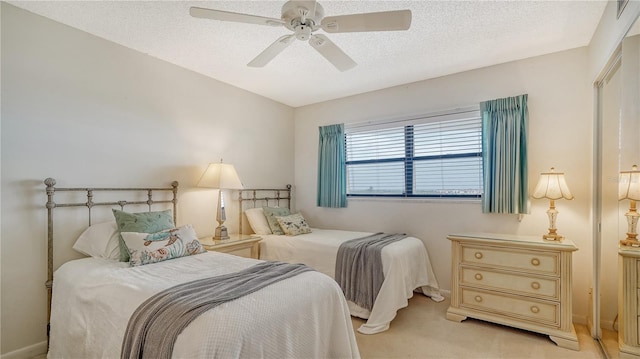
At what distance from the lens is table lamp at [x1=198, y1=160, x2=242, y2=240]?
3.21 m

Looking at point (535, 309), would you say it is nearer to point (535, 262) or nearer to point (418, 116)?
point (535, 262)

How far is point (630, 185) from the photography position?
172 cm

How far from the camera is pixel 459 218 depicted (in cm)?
343

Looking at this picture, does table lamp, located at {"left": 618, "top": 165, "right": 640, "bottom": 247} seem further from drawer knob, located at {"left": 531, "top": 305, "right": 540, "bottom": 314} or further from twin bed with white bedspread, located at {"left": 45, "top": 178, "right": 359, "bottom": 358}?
twin bed with white bedspread, located at {"left": 45, "top": 178, "right": 359, "bottom": 358}

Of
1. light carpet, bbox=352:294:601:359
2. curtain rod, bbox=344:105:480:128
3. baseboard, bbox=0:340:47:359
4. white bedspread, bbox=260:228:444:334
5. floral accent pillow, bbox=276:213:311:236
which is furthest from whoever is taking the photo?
floral accent pillow, bbox=276:213:311:236

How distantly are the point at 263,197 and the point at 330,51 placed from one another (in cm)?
262

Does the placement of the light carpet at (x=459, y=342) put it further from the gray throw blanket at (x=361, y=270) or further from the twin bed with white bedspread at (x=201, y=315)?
the twin bed with white bedspread at (x=201, y=315)

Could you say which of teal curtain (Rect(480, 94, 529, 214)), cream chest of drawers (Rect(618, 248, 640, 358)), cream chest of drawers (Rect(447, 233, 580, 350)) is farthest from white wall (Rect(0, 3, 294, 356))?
cream chest of drawers (Rect(618, 248, 640, 358))

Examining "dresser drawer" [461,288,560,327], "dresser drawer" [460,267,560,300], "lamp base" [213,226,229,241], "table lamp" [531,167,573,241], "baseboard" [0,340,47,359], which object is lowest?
"baseboard" [0,340,47,359]

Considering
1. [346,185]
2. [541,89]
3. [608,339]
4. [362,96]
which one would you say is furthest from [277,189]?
[608,339]

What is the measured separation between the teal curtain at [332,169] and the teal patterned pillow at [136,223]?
221 centimetres

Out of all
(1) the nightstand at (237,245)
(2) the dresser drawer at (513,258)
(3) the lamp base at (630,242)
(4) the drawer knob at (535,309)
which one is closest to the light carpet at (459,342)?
(4) the drawer knob at (535,309)

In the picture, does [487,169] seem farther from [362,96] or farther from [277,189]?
[277,189]

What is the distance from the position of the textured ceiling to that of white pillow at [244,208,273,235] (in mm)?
1635
